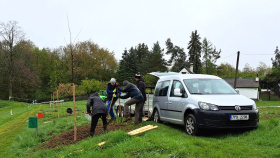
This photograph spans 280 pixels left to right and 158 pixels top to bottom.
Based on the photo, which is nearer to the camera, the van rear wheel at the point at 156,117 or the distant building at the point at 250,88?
the van rear wheel at the point at 156,117

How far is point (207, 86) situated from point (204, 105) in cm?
127

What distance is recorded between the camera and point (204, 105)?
696 centimetres

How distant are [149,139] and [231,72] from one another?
263ft

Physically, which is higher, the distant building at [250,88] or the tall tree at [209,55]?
the tall tree at [209,55]

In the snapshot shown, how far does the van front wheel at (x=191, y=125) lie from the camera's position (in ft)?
23.2

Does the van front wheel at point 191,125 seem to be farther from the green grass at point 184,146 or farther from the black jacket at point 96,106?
the black jacket at point 96,106

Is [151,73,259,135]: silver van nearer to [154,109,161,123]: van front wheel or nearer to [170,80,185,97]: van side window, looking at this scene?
[170,80,185,97]: van side window

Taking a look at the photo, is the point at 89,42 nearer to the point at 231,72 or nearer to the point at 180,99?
the point at 231,72

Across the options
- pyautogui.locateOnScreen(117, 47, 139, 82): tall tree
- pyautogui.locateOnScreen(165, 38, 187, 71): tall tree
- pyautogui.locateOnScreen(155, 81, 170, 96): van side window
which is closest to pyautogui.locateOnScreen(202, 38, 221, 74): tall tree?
pyautogui.locateOnScreen(165, 38, 187, 71): tall tree

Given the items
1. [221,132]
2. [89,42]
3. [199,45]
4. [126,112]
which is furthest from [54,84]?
[221,132]

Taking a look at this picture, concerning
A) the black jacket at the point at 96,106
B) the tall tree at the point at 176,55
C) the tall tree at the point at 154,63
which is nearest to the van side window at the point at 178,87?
the black jacket at the point at 96,106

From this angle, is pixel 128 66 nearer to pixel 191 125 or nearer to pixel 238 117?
pixel 191 125

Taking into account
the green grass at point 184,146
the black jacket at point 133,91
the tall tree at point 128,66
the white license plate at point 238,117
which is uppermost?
the tall tree at point 128,66

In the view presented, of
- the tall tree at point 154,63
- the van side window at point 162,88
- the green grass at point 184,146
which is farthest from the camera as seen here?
the tall tree at point 154,63
